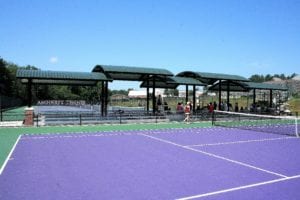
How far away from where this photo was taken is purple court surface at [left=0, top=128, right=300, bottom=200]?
26.2 feet

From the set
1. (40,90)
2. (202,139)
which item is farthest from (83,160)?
(40,90)

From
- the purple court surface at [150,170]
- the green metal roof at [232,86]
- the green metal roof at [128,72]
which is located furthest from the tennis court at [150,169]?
the green metal roof at [232,86]

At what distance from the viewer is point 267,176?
974cm

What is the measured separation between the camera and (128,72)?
90.9ft

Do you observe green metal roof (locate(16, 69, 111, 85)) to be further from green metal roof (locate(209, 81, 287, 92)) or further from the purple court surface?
green metal roof (locate(209, 81, 287, 92))

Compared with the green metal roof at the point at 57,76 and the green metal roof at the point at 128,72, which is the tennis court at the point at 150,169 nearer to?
the green metal roof at the point at 57,76

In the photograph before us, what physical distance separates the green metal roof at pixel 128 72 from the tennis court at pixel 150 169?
1095 centimetres

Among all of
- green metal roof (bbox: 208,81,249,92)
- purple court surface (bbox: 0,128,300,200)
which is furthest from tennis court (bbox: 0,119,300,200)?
green metal roof (bbox: 208,81,249,92)

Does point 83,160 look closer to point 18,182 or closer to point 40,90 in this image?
point 18,182

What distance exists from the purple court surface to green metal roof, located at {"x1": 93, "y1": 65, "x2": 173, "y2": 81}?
1113 centimetres

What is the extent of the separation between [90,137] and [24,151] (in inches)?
205

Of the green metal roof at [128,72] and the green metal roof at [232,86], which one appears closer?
the green metal roof at [128,72]

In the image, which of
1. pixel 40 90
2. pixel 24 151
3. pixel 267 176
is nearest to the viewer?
pixel 267 176

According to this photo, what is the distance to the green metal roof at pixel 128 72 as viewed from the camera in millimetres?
27391
